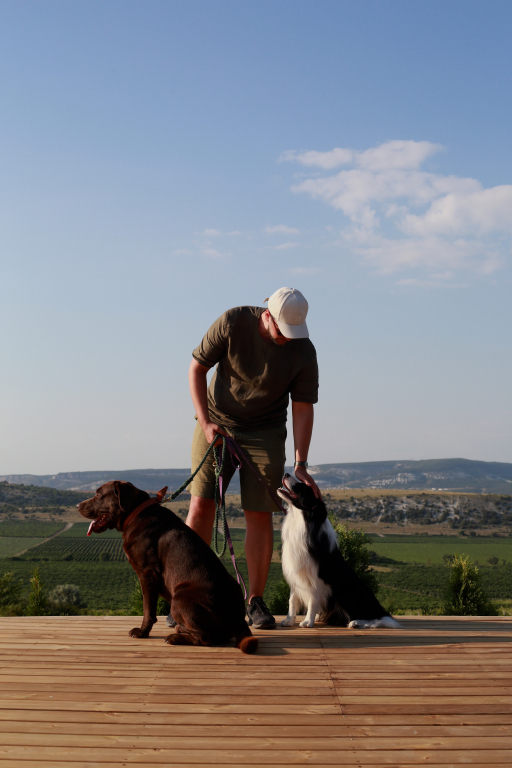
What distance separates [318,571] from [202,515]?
3.24 feet

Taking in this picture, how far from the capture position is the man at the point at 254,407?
436cm

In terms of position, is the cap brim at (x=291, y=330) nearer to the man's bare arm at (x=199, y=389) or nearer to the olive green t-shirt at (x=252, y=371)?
the olive green t-shirt at (x=252, y=371)

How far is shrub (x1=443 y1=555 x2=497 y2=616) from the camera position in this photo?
9.20m

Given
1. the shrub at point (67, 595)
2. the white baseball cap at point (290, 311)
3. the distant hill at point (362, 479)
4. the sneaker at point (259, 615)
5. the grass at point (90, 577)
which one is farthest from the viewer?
the distant hill at point (362, 479)

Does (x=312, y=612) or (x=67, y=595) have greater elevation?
(x=312, y=612)

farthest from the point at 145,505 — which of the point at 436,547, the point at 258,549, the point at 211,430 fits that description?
the point at 436,547

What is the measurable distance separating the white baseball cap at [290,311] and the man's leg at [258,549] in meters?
1.43

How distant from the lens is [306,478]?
4410mm

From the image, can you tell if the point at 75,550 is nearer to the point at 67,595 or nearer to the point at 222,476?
the point at 67,595

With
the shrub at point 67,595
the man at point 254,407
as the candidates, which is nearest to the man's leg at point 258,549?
the man at point 254,407

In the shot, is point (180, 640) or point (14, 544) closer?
point (180, 640)

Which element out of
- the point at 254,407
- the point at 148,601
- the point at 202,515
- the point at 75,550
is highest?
the point at 254,407

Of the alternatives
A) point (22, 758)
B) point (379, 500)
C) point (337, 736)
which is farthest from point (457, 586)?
point (379, 500)

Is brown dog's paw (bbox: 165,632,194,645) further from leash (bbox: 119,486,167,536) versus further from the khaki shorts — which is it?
the khaki shorts
